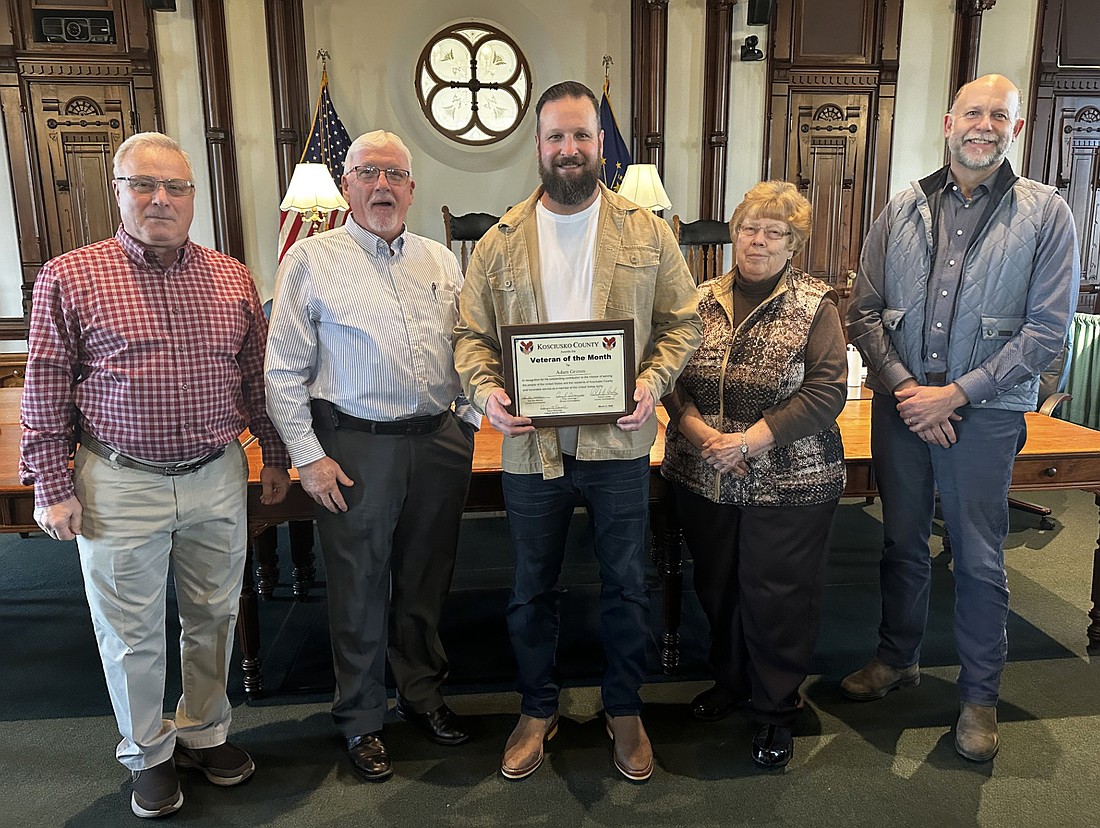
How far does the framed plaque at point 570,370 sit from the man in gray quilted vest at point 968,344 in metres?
0.86

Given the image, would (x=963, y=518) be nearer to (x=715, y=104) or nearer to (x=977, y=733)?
(x=977, y=733)

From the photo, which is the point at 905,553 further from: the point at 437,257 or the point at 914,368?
the point at 437,257

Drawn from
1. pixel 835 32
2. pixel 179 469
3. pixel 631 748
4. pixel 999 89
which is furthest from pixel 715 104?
pixel 179 469

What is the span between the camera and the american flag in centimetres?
511

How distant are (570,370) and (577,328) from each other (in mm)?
97

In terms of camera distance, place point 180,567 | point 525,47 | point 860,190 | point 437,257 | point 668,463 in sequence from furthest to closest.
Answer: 1. point 860,190
2. point 525,47
3. point 668,463
4. point 437,257
5. point 180,567

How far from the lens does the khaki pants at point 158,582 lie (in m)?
1.85

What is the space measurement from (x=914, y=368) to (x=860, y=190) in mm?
4120

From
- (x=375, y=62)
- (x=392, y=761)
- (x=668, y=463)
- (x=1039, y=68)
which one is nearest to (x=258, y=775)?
(x=392, y=761)

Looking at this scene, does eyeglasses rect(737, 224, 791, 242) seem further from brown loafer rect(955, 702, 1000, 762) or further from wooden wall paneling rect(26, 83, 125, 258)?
wooden wall paneling rect(26, 83, 125, 258)

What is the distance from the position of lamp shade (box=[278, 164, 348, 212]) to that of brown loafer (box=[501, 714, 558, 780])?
3.39 metres

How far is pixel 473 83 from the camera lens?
5465 mm

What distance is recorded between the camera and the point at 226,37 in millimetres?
5152

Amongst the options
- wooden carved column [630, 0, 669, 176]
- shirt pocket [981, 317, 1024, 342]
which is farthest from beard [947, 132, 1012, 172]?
wooden carved column [630, 0, 669, 176]
